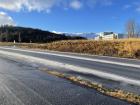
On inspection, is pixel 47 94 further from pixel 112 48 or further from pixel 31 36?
pixel 31 36

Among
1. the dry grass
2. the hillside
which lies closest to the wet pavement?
the dry grass

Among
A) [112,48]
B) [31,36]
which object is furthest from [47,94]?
[31,36]

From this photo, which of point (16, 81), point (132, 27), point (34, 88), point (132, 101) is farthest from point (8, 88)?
point (132, 27)

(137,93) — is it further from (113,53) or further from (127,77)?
(113,53)

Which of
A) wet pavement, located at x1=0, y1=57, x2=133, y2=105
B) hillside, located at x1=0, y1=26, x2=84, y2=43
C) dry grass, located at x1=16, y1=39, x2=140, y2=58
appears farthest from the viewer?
hillside, located at x1=0, y1=26, x2=84, y2=43

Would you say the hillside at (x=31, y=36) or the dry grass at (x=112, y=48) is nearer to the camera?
the dry grass at (x=112, y=48)

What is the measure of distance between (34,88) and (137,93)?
122 inches

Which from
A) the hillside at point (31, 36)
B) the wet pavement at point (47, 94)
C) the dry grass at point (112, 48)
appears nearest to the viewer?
the wet pavement at point (47, 94)

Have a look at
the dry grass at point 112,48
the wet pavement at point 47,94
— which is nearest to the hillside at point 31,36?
the dry grass at point 112,48

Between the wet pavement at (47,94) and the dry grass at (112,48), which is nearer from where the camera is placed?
the wet pavement at (47,94)

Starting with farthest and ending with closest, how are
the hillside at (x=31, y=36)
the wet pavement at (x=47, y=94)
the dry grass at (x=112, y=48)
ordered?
the hillside at (x=31, y=36), the dry grass at (x=112, y=48), the wet pavement at (x=47, y=94)

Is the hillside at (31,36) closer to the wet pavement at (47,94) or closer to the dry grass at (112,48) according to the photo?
the dry grass at (112,48)

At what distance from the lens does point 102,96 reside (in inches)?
388

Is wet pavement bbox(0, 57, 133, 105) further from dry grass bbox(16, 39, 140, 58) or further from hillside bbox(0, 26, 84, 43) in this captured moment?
hillside bbox(0, 26, 84, 43)
